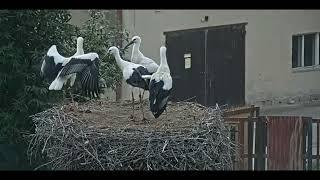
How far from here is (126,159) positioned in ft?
23.0

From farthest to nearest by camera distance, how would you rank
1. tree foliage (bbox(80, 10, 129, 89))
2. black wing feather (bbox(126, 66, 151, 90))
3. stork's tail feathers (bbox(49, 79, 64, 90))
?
1. tree foliage (bbox(80, 10, 129, 89))
2. stork's tail feathers (bbox(49, 79, 64, 90))
3. black wing feather (bbox(126, 66, 151, 90))

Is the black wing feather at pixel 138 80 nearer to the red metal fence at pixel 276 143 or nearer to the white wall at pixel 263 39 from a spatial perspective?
the red metal fence at pixel 276 143

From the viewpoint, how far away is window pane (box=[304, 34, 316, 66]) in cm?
1582

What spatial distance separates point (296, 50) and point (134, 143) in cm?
956

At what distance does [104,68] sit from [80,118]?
2662 millimetres

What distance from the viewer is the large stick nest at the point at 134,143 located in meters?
→ 7.01

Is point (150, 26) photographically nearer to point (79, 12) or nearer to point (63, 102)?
point (79, 12)

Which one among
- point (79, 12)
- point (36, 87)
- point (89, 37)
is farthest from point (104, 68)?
point (79, 12)

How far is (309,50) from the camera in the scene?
1597cm

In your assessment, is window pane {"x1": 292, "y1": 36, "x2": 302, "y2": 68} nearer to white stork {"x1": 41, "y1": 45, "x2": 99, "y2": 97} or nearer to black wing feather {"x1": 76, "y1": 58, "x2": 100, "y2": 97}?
white stork {"x1": 41, "y1": 45, "x2": 99, "y2": 97}

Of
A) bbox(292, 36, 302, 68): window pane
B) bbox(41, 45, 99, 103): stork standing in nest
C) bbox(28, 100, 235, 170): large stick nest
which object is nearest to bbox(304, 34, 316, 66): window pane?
bbox(292, 36, 302, 68): window pane

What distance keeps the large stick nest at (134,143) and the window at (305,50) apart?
8.17m

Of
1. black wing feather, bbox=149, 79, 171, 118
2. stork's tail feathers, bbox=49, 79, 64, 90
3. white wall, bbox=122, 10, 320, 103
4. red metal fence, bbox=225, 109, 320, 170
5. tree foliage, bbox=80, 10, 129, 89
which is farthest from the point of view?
white wall, bbox=122, 10, 320, 103

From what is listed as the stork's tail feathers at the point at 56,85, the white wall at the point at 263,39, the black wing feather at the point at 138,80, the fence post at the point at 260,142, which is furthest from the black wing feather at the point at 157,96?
the white wall at the point at 263,39
